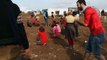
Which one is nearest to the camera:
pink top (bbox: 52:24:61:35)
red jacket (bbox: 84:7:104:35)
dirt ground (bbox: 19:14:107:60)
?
red jacket (bbox: 84:7:104:35)

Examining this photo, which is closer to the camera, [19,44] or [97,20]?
[19,44]

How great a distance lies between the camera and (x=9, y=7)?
12.9 ft

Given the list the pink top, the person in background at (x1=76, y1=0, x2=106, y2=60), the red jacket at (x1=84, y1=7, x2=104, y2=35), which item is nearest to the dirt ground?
the pink top

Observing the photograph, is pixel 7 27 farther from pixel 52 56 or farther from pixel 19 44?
pixel 52 56

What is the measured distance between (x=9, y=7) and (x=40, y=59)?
9.61 m

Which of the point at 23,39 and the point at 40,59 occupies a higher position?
the point at 23,39

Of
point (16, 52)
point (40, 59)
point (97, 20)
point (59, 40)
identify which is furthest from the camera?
point (59, 40)

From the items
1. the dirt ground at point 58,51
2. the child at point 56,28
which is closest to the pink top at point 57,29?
the child at point 56,28

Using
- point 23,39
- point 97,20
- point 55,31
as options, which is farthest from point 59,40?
point 23,39

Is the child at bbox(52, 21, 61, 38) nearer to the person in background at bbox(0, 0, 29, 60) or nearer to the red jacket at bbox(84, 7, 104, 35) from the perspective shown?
the red jacket at bbox(84, 7, 104, 35)

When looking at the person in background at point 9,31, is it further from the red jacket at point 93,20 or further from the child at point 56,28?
the child at point 56,28

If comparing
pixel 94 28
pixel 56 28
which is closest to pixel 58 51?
pixel 56 28

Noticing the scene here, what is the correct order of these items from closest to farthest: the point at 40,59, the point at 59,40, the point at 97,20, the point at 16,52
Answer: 1. the point at 16,52
2. the point at 97,20
3. the point at 40,59
4. the point at 59,40

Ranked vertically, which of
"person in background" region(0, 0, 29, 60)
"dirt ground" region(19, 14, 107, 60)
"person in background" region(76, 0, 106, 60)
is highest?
"person in background" region(0, 0, 29, 60)
